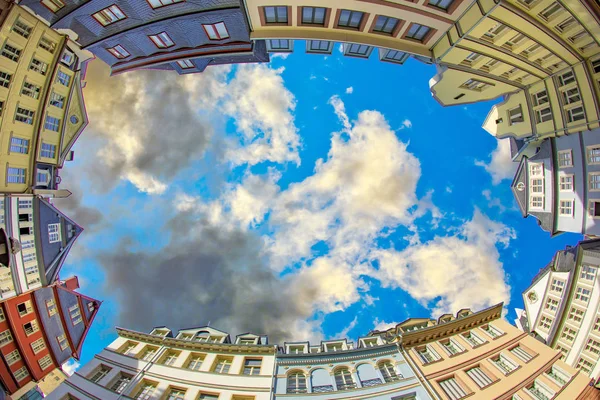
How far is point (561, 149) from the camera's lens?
3878 cm

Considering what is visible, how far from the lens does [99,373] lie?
29625mm

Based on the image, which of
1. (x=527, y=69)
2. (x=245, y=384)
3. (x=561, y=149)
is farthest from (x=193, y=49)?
(x=561, y=149)

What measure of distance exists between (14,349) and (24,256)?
43.0 ft

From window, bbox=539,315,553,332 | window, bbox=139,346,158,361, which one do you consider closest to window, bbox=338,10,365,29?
window, bbox=139,346,158,361

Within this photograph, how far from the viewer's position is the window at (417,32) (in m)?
27.2

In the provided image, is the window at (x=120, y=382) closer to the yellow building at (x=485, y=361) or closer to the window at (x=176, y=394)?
the window at (x=176, y=394)

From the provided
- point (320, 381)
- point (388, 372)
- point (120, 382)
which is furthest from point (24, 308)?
point (388, 372)

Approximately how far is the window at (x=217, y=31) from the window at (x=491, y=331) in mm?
46479

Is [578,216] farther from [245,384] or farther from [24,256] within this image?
[24,256]

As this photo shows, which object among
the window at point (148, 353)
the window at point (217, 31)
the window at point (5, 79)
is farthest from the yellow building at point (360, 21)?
the window at point (148, 353)

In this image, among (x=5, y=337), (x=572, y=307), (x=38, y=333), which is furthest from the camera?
(x=572, y=307)

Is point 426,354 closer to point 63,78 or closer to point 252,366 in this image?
point 252,366

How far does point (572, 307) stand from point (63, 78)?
88957mm

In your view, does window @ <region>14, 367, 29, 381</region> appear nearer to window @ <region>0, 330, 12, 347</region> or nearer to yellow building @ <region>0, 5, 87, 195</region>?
window @ <region>0, 330, 12, 347</region>
